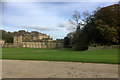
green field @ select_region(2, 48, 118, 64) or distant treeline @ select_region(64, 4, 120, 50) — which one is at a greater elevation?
distant treeline @ select_region(64, 4, 120, 50)

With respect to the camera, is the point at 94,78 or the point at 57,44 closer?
the point at 94,78

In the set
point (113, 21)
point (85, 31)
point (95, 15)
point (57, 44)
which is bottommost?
point (57, 44)

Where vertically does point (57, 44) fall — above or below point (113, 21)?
below

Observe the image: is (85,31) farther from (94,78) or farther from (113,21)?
(94,78)

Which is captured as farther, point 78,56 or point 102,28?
point 102,28

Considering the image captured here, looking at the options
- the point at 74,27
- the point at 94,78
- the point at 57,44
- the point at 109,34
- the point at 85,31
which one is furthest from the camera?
the point at 57,44

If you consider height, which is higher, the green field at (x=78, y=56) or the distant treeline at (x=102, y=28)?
the distant treeline at (x=102, y=28)

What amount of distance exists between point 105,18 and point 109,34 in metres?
7.70

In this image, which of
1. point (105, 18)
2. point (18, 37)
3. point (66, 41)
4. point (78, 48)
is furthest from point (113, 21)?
point (18, 37)

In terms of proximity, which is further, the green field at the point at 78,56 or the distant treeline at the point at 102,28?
the distant treeline at the point at 102,28

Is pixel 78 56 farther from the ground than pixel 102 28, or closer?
closer

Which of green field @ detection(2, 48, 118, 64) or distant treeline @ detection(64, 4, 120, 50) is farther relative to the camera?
distant treeline @ detection(64, 4, 120, 50)

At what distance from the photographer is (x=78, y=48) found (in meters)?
40.4

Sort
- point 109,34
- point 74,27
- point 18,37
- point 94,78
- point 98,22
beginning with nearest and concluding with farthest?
point 94,78 < point 109,34 < point 98,22 < point 74,27 < point 18,37
